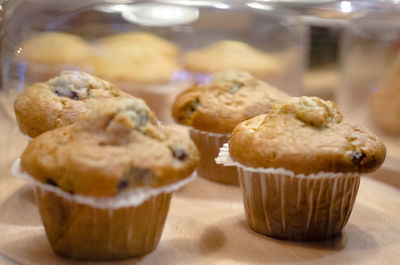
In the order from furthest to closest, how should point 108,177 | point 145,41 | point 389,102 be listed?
point 389,102, point 145,41, point 108,177

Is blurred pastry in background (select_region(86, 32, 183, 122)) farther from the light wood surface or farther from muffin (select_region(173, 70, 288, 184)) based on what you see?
the light wood surface

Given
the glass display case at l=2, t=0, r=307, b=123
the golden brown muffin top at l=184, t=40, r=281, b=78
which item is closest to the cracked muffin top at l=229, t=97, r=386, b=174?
the glass display case at l=2, t=0, r=307, b=123

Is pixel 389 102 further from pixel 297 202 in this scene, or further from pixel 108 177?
pixel 108 177

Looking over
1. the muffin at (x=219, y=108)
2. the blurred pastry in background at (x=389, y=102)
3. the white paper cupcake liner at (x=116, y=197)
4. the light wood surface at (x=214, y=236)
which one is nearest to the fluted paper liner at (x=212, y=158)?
the muffin at (x=219, y=108)

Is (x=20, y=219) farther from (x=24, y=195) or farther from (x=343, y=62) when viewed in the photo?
(x=343, y=62)

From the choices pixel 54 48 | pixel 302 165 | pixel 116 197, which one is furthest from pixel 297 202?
pixel 54 48

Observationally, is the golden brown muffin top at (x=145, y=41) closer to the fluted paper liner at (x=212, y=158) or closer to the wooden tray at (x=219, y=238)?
the fluted paper liner at (x=212, y=158)
